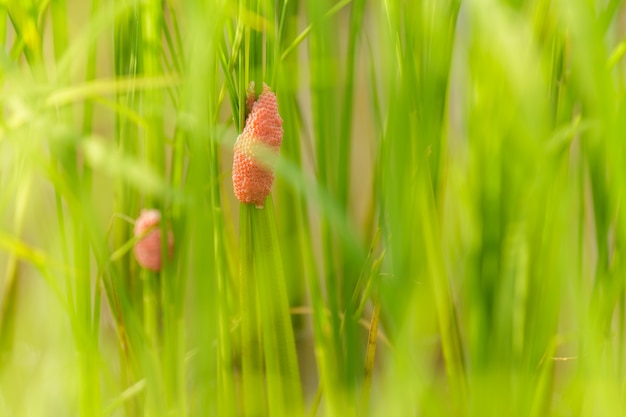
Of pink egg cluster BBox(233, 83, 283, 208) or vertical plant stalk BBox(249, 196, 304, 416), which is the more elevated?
pink egg cluster BBox(233, 83, 283, 208)

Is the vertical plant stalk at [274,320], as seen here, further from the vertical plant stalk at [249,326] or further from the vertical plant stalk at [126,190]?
the vertical plant stalk at [126,190]

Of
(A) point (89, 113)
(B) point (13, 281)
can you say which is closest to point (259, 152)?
(A) point (89, 113)

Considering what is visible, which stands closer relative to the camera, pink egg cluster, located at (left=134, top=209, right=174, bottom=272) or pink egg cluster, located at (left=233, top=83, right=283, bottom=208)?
pink egg cluster, located at (left=233, top=83, right=283, bottom=208)

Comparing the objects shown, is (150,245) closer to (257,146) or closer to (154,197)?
(154,197)

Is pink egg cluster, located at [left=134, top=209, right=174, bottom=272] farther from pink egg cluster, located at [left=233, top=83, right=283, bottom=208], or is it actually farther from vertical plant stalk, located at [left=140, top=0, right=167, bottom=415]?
pink egg cluster, located at [left=233, top=83, right=283, bottom=208]

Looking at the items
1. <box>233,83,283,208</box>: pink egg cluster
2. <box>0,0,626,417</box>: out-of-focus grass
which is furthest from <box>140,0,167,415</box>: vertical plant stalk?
<box>233,83,283,208</box>: pink egg cluster

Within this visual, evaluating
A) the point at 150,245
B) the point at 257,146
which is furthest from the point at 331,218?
A: the point at 150,245

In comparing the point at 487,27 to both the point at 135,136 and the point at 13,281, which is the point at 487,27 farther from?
the point at 13,281
